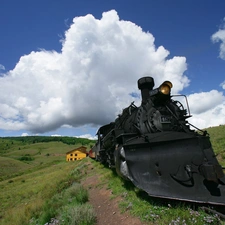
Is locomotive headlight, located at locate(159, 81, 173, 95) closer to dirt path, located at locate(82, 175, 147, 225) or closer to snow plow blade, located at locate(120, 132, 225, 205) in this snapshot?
snow plow blade, located at locate(120, 132, 225, 205)

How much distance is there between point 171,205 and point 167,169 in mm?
771

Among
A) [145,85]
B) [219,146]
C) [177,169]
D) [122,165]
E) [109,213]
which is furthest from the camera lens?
[219,146]

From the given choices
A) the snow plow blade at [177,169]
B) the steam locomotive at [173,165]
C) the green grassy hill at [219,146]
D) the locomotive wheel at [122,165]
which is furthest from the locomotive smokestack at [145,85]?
the green grassy hill at [219,146]

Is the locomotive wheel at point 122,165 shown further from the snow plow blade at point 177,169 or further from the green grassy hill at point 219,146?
the green grassy hill at point 219,146

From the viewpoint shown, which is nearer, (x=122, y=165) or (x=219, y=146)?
(x=122, y=165)

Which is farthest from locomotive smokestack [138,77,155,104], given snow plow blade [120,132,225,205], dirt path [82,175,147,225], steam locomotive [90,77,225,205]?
dirt path [82,175,147,225]

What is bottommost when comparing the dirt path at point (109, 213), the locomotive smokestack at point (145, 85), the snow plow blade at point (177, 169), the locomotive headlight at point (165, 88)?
the dirt path at point (109, 213)

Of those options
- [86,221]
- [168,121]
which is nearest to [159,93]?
[168,121]

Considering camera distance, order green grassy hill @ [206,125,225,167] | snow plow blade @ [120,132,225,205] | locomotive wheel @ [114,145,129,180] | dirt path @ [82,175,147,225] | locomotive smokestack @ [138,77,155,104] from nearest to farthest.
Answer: snow plow blade @ [120,132,225,205], dirt path @ [82,175,147,225], locomotive wheel @ [114,145,129,180], locomotive smokestack @ [138,77,155,104], green grassy hill @ [206,125,225,167]

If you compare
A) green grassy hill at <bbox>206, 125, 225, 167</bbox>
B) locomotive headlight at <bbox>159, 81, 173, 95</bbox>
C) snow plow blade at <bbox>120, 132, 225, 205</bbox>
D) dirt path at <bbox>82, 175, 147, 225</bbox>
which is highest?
locomotive headlight at <bbox>159, 81, 173, 95</bbox>

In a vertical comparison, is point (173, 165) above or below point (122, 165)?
below

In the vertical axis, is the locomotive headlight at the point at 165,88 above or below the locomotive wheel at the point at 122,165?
above

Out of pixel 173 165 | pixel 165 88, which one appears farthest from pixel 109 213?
pixel 165 88

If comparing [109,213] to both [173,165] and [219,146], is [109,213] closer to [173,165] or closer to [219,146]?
[173,165]
